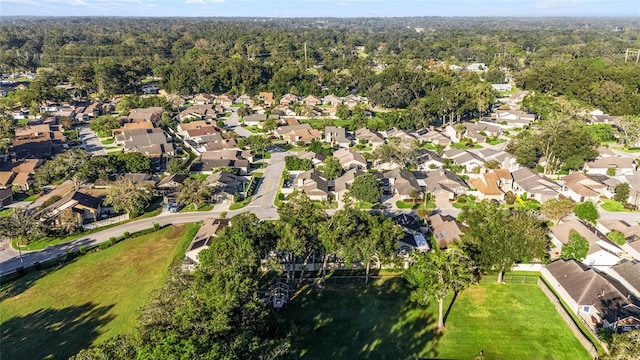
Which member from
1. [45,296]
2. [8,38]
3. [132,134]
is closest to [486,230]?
[45,296]

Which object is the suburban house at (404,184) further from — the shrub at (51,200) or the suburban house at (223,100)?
the suburban house at (223,100)

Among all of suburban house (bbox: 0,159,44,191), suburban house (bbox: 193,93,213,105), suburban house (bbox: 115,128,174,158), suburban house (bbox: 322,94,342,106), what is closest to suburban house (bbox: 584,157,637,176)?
suburban house (bbox: 322,94,342,106)

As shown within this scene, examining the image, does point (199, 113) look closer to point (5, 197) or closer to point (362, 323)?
point (5, 197)

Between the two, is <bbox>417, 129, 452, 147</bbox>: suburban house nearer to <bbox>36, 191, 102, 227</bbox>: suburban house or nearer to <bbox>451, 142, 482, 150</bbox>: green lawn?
<bbox>451, 142, 482, 150</bbox>: green lawn

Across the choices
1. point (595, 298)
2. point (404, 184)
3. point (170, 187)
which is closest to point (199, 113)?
point (170, 187)

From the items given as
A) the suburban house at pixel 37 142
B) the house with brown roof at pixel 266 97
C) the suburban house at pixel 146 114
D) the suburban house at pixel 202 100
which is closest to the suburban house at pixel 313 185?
the suburban house at pixel 37 142
